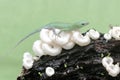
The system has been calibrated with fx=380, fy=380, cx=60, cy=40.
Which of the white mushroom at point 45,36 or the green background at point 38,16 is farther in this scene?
the green background at point 38,16

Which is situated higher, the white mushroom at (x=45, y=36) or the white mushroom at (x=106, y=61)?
the white mushroom at (x=45, y=36)

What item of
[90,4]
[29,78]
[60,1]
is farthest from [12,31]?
[29,78]

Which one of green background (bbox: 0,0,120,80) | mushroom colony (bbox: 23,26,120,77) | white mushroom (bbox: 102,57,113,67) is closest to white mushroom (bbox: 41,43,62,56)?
mushroom colony (bbox: 23,26,120,77)

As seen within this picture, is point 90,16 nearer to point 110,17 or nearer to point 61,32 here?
point 110,17

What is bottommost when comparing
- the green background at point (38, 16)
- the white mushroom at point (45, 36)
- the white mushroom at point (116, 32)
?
the white mushroom at point (116, 32)

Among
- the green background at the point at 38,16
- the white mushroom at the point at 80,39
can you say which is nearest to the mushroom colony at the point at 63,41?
the white mushroom at the point at 80,39

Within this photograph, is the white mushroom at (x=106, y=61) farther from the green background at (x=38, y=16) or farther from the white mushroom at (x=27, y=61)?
the green background at (x=38, y=16)

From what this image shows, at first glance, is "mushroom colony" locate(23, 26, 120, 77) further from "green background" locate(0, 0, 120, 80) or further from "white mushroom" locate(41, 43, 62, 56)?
"green background" locate(0, 0, 120, 80)
